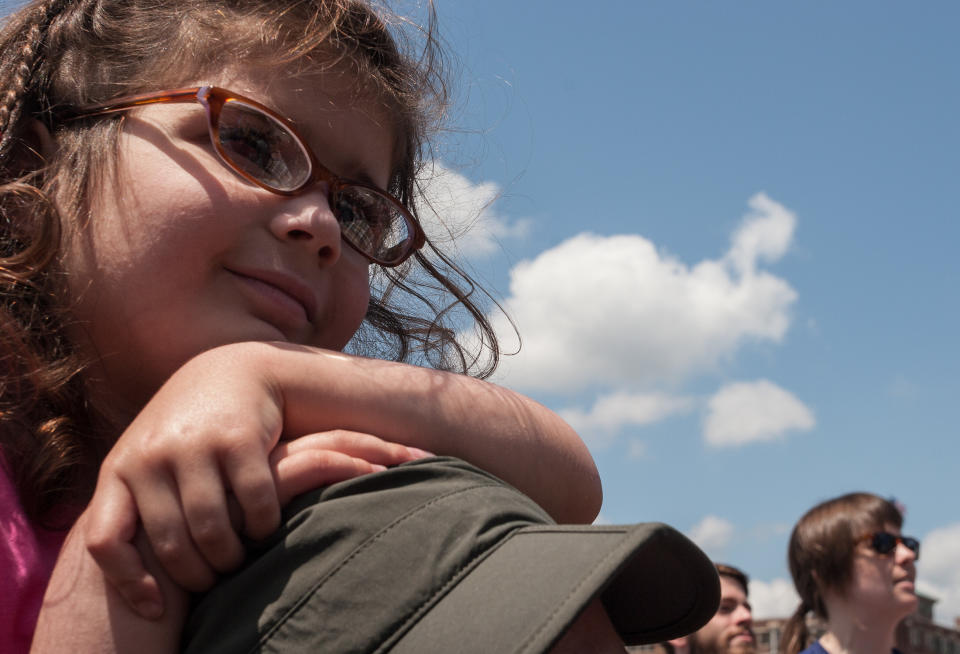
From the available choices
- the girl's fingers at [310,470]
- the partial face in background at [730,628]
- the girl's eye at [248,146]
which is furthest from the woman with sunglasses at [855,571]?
the girl's fingers at [310,470]

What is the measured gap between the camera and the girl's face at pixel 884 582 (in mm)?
5062

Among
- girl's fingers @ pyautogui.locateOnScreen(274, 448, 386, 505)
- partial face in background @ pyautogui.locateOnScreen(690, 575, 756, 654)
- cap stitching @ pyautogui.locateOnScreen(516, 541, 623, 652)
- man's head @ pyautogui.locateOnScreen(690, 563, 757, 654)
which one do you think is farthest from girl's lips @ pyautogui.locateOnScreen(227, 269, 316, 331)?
partial face in background @ pyautogui.locateOnScreen(690, 575, 756, 654)

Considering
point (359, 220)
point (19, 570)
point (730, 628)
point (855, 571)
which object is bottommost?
point (19, 570)

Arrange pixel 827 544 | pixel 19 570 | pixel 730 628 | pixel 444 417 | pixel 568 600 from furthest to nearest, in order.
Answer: pixel 730 628
pixel 827 544
pixel 444 417
pixel 19 570
pixel 568 600

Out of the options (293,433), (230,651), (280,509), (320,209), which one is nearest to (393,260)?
(320,209)

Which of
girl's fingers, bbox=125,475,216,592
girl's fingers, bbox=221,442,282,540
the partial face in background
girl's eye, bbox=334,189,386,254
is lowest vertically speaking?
girl's fingers, bbox=125,475,216,592

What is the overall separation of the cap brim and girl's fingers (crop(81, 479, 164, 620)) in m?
0.25

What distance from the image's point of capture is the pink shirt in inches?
43.1

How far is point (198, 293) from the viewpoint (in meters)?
1.36

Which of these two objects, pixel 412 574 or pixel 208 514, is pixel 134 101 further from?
pixel 412 574

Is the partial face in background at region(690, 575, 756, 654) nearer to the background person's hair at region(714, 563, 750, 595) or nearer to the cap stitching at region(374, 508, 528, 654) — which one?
the background person's hair at region(714, 563, 750, 595)

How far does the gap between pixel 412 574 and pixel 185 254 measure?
0.66 metres

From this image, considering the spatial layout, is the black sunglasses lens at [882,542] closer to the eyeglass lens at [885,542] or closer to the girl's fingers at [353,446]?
the eyeglass lens at [885,542]

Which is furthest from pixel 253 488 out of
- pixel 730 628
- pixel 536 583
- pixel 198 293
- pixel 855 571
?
pixel 730 628
